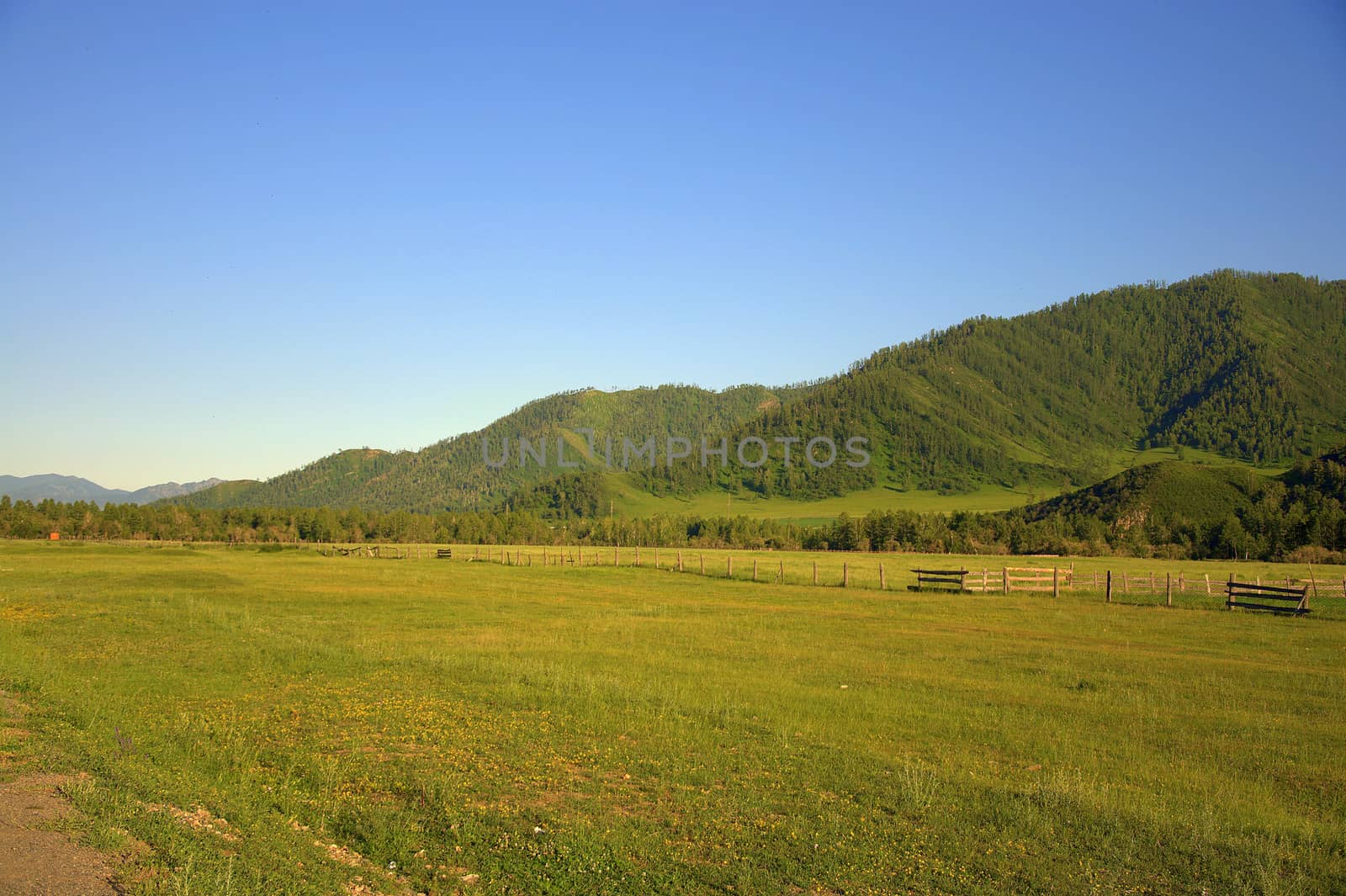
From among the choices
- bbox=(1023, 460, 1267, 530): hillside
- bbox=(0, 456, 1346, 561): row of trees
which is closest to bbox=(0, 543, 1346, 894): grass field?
bbox=(0, 456, 1346, 561): row of trees

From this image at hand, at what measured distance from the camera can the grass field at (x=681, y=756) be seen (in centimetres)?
830

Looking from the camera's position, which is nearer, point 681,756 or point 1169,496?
point 681,756

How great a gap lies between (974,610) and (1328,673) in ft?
51.3

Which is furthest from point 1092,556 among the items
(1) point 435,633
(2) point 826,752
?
(2) point 826,752

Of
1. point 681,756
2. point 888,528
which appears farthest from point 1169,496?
point 681,756

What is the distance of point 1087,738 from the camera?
556 inches

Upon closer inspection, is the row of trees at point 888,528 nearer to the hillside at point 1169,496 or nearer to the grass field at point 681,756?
the hillside at point 1169,496

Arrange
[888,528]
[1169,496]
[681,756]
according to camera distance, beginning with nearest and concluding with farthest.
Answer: [681,756] < [888,528] < [1169,496]

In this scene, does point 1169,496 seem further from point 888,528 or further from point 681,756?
point 681,756

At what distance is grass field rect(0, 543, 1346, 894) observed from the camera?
8.30 m

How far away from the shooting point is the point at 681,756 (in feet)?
40.3

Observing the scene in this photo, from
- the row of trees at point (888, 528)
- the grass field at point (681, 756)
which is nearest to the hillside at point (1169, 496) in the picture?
the row of trees at point (888, 528)

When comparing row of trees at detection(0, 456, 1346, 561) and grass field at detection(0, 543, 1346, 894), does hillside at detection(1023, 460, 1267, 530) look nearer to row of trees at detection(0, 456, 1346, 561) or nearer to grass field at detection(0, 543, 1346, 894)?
row of trees at detection(0, 456, 1346, 561)

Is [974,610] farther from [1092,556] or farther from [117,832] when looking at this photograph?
[1092,556]
